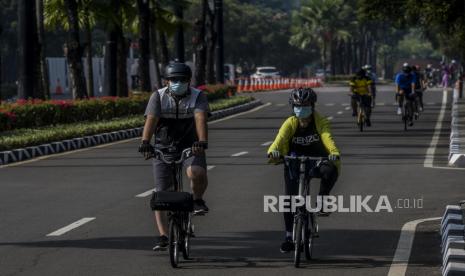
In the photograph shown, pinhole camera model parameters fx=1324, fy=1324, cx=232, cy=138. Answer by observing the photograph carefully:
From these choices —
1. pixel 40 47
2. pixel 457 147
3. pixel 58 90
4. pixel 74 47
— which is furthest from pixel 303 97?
pixel 58 90

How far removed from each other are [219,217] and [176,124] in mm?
3168

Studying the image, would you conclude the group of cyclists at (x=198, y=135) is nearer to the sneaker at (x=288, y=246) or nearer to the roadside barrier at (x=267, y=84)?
the sneaker at (x=288, y=246)

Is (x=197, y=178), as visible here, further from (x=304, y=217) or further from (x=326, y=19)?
(x=326, y=19)

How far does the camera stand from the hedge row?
95.9 feet

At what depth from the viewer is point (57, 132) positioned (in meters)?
28.5

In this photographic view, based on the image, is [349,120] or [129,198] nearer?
[129,198]

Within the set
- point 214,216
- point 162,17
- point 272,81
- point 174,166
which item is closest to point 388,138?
point 214,216

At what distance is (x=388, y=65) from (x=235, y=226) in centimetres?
18513

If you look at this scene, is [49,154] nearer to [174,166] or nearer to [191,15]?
[174,166]

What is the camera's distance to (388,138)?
30.6 metres

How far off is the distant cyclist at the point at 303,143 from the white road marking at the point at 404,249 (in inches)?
33.1

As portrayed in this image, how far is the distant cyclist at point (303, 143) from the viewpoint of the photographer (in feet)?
36.0

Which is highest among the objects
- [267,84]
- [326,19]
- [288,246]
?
[288,246]

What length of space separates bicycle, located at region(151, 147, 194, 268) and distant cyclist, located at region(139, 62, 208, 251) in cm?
8
